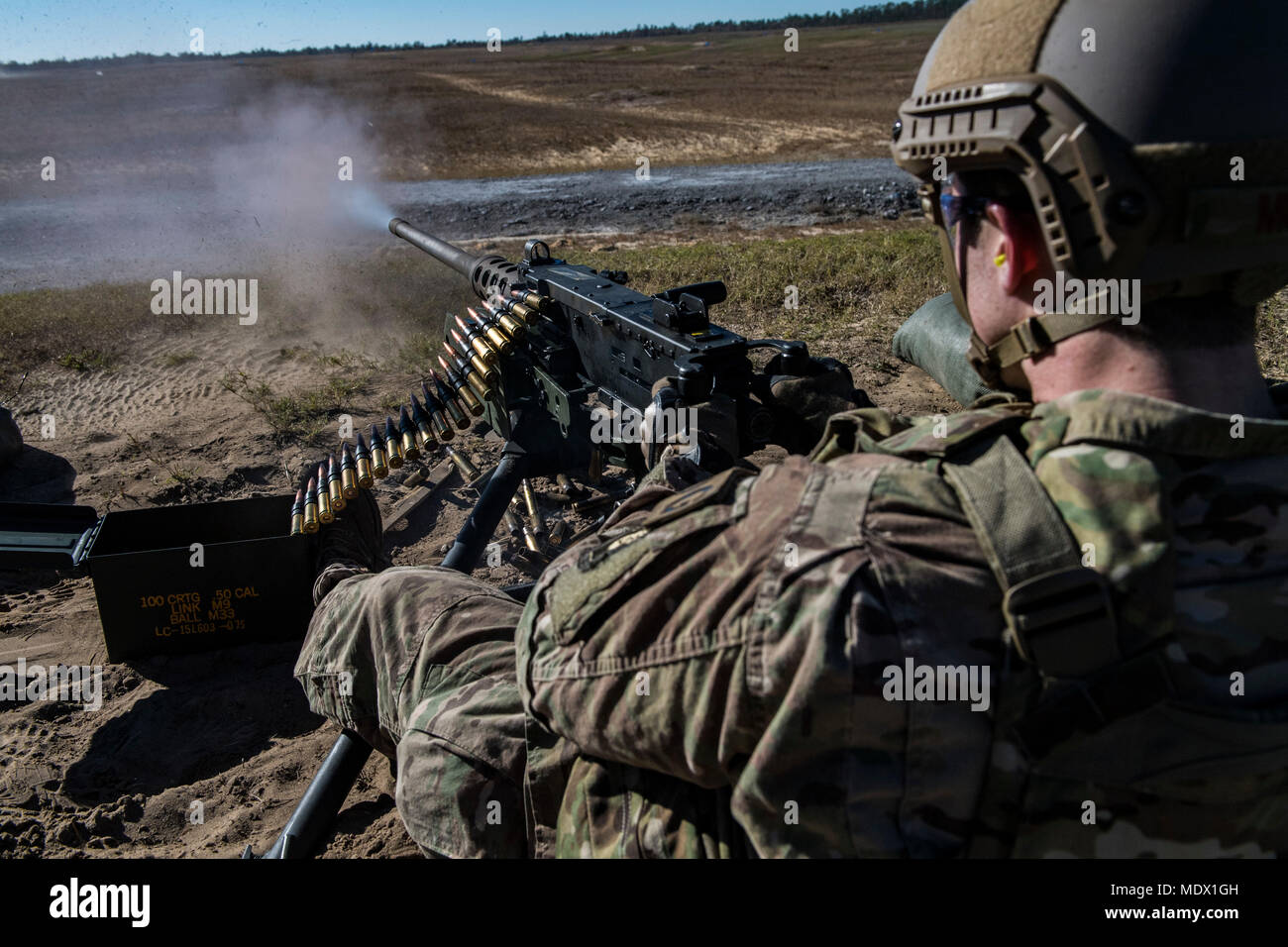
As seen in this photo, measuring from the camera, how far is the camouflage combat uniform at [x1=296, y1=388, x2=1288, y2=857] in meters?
1.48

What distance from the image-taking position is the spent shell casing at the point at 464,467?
6027 millimetres

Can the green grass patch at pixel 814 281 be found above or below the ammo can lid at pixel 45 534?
above

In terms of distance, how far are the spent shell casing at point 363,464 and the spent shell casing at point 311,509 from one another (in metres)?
0.22

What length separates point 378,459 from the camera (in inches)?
195

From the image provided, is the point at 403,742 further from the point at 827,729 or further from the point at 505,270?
the point at 505,270

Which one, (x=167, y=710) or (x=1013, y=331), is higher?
(x=1013, y=331)

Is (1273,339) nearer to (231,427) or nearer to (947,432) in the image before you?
(947,432)

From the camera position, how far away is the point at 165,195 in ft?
66.9

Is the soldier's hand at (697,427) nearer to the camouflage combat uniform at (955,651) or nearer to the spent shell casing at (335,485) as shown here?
the camouflage combat uniform at (955,651)

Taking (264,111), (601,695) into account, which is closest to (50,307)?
(601,695)

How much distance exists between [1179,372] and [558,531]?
4061 millimetres

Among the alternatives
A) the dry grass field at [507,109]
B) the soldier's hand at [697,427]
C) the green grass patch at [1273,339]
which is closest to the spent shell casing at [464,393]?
the soldier's hand at [697,427]

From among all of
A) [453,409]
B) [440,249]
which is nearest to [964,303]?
[453,409]
